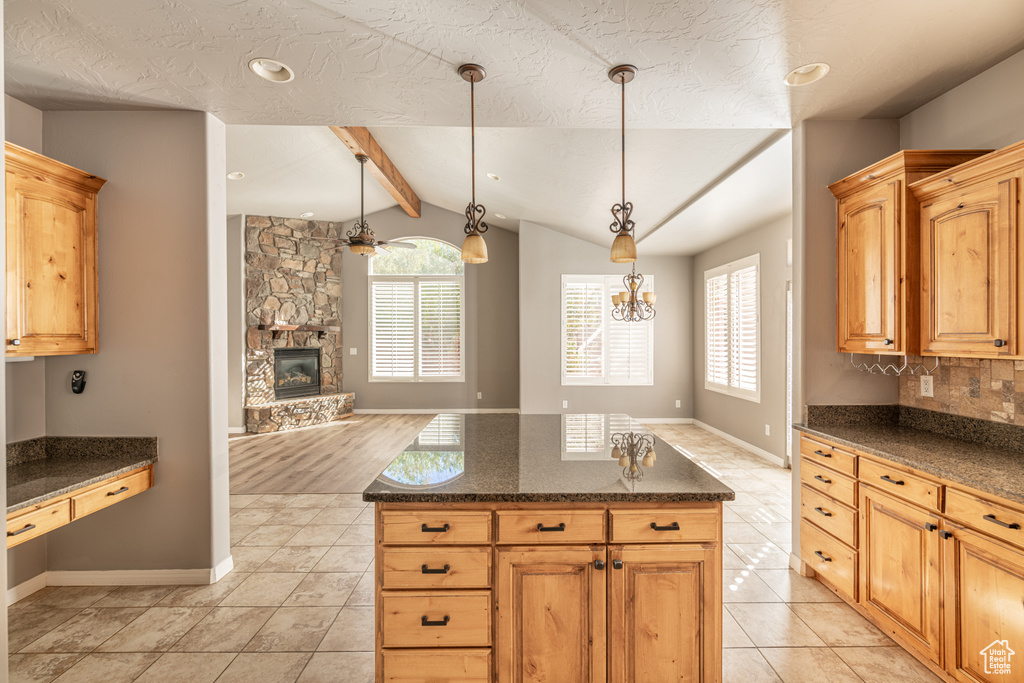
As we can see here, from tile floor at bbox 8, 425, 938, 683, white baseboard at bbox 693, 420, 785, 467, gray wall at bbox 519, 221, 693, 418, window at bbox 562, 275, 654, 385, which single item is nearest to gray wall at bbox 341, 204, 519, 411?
gray wall at bbox 519, 221, 693, 418

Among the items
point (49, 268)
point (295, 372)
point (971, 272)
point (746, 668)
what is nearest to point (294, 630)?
point (746, 668)

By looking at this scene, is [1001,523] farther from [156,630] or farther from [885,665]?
[156,630]

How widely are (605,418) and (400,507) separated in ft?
5.26

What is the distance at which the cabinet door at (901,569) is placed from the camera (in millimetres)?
1984

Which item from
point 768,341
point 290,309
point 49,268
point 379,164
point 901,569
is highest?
point 379,164

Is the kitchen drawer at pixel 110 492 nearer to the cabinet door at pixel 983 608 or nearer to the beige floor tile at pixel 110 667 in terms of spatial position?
the beige floor tile at pixel 110 667

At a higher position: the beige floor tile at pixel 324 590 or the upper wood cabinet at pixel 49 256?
the upper wood cabinet at pixel 49 256

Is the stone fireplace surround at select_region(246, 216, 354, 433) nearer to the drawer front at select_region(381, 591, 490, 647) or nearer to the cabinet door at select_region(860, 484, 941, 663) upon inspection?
the drawer front at select_region(381, 591, 490, 647)

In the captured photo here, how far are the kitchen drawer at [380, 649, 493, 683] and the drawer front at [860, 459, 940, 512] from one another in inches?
72.8

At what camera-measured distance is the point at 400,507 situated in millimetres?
1732

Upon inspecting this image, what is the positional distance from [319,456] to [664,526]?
4.86 meters

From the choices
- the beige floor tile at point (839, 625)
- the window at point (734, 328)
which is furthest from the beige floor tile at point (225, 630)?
the window at point (734, 328)

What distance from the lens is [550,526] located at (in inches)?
68.4

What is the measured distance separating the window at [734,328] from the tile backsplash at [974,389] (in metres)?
2.74
